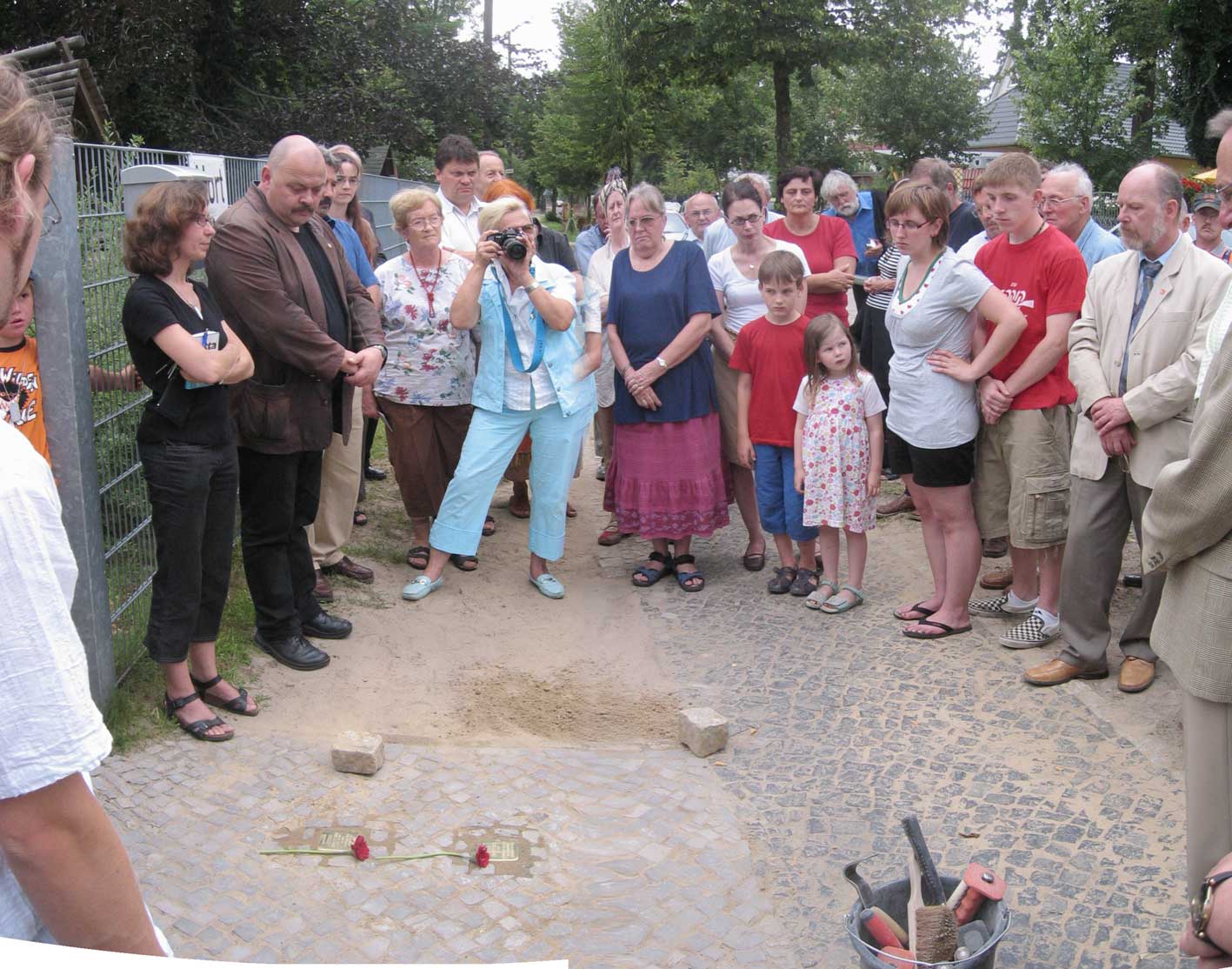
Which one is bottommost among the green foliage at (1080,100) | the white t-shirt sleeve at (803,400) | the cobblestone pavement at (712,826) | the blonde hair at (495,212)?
the cobblestone pavement at (712,826)

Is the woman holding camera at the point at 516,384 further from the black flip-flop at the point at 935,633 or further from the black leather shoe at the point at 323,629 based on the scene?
the black flip-flop at the point at 935,633

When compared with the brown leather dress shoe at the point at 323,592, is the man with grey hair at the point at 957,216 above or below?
above

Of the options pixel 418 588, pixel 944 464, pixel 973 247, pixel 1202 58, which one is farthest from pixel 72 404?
pixel 1202 58

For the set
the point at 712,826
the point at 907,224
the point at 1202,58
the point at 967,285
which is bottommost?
the point at 712,826

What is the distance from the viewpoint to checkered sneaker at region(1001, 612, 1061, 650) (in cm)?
542

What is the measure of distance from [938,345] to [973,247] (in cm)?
118

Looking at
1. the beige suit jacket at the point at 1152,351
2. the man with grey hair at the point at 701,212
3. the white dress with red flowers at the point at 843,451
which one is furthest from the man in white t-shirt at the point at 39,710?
the man with grey hair at the point at 701,212

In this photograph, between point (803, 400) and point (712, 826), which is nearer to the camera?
point (712, 826)

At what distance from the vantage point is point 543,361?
242 inches

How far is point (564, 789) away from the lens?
4.27 meters

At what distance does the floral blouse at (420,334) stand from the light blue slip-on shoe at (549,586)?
1.14 m

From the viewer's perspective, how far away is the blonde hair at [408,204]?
6.30m

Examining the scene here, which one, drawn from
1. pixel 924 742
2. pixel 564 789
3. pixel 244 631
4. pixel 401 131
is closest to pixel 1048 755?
pixel 924 742

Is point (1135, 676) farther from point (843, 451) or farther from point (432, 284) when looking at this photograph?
point (432, 284)
